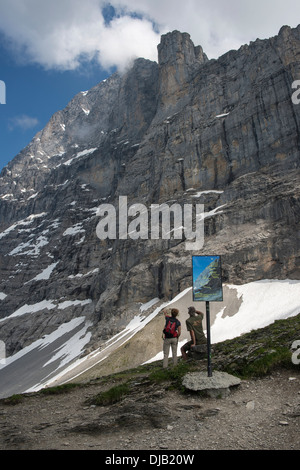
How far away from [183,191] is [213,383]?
234 feet

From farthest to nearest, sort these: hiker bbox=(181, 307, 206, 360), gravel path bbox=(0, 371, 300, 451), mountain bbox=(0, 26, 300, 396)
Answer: mountain bbox=(0, 26, 300, 396) < hiker bbox=(181, 307, 206, 360) < gravel path bbox=(0, 371, 300, 451)

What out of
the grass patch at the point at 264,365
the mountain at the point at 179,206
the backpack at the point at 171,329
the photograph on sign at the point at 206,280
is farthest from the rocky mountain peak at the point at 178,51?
the grass patch at the point at 264,365

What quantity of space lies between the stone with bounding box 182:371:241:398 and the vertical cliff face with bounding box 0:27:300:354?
4485 centimetres

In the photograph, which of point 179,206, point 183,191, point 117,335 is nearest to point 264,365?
point 117,335

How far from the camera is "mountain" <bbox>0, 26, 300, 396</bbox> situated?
59.0 meters

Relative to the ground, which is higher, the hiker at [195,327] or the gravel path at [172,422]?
the hiker at [195,327]

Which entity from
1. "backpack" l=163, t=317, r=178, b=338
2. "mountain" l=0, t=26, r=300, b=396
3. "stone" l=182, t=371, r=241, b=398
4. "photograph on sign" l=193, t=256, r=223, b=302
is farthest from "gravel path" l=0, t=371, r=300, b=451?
"mountain" l=0, t=26, r=300, b=396

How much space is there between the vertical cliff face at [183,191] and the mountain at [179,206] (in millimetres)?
248

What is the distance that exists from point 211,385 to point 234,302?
40123 mm

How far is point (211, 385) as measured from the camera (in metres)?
9.16

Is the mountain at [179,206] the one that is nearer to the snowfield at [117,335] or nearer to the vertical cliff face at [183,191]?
the vertical cliff face at [183,191]

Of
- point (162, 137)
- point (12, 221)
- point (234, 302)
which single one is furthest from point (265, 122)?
point (12, 221)

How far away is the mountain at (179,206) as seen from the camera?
5903 centimetres

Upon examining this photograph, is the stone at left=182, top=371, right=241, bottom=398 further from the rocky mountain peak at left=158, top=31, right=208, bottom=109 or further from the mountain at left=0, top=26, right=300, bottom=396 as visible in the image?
the rocky mountain peak at left=158, top=31, right=208, bottom=109
